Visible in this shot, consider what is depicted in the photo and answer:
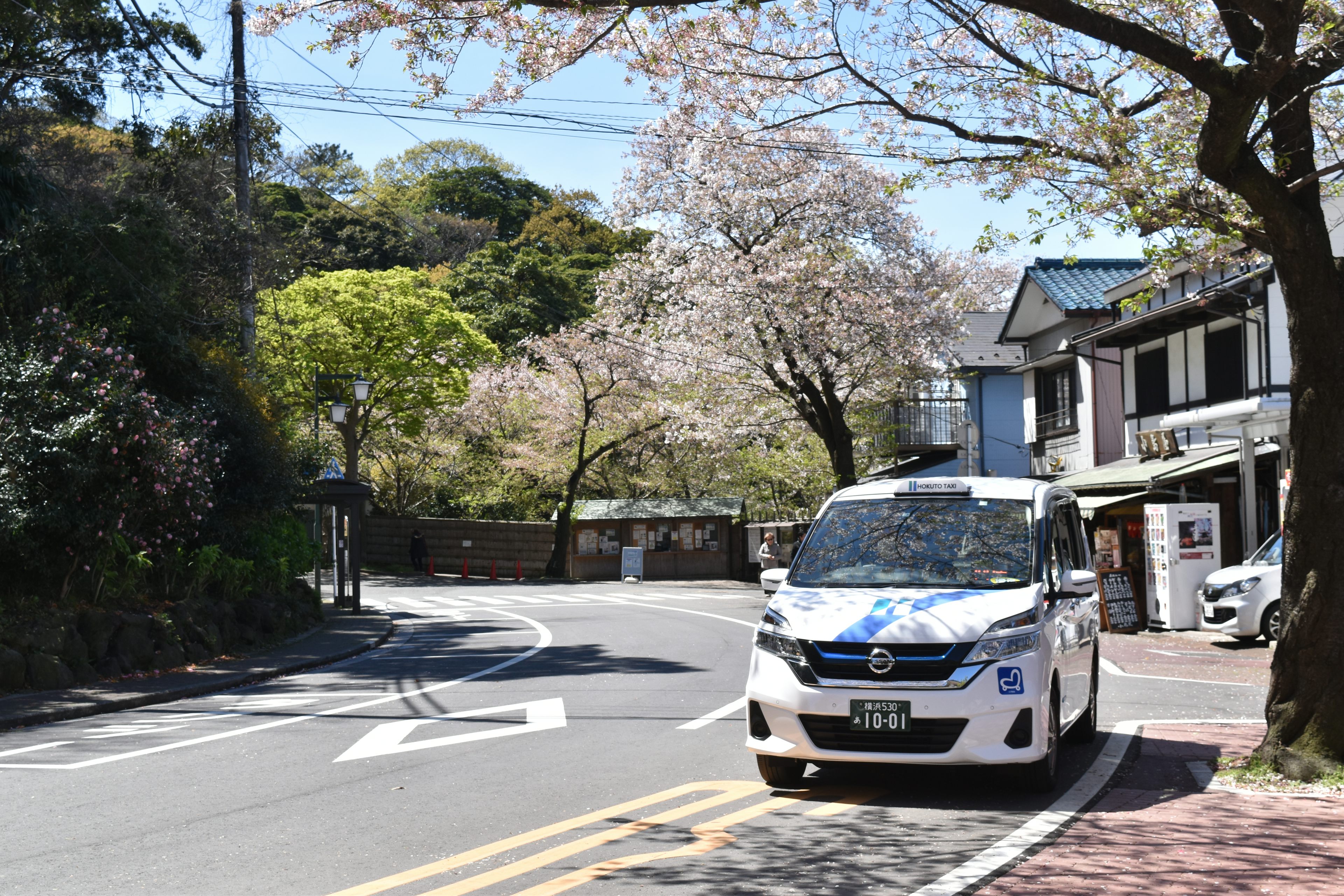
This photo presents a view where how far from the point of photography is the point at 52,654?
14.6 meters

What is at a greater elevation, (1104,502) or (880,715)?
(1104,502)

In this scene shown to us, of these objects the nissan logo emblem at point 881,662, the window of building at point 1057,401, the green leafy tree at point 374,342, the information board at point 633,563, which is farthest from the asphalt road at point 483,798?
the green leafy tree at point 374,342

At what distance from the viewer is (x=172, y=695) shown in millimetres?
14016

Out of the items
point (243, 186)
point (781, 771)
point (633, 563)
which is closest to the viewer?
point (781, 771)

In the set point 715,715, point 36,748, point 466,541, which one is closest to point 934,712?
point 715,715

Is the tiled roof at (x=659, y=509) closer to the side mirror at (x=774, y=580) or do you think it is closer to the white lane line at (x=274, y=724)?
the white lane line at (x=274, y=724)

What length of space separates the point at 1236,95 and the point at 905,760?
4633 millimetres

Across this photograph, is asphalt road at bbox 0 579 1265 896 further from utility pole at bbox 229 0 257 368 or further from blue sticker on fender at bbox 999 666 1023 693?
utility pole at bbox 229 0 257 368

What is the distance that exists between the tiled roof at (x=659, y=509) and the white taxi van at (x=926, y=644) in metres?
34.2

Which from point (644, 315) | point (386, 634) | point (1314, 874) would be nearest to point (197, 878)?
point (1314, 874)

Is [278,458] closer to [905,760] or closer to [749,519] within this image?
[905,760]

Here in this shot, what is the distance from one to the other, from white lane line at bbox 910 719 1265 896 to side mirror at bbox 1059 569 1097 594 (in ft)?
4.12

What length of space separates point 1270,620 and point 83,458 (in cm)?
1693

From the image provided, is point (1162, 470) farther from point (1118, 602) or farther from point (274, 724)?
point (274, 724)
